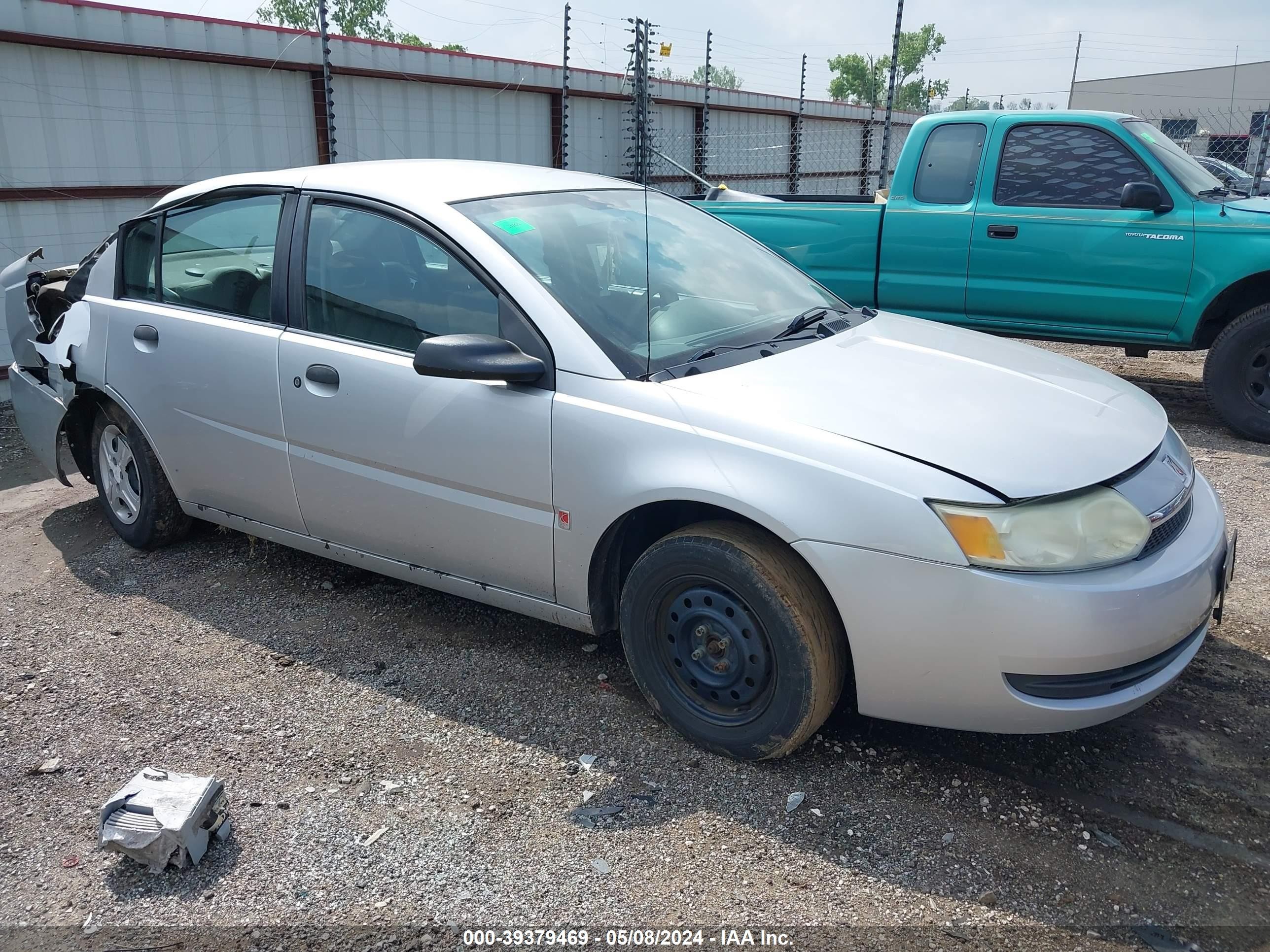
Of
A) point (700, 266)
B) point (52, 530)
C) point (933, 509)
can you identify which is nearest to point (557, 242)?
point (700, 266)

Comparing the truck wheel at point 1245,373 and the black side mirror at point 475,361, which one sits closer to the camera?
the black side mirror at point 475,361

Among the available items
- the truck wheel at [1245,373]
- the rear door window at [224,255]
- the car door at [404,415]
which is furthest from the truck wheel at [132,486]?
the truck wheel at [1245,373]

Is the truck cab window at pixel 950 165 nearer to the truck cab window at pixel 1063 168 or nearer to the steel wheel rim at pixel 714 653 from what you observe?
the truck cab window at pixel 1063 168

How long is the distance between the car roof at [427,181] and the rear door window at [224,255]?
0.11m

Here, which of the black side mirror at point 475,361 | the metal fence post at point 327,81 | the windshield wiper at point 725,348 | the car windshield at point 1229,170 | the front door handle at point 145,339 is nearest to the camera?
the black side mirror at point 475,361

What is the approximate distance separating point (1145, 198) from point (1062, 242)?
0.55 meters

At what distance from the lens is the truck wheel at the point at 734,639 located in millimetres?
2760

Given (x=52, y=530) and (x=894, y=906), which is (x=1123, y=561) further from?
(x=52, y=530)

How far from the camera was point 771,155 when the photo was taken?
1809 cm

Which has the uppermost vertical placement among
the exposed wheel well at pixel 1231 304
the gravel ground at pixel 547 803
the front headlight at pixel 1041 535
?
the front headlight at pixel 1041 535

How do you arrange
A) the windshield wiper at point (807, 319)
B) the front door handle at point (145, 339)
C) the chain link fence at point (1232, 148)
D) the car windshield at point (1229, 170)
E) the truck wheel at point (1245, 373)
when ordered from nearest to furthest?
the windshield wiper at point (807, 319)
the front door handle at point (145, 339)
the truck wheel at point (1245, 373)
the chain link fence at point (1232, 148)
the car windshield at point (1229, 170)

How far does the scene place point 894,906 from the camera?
243cm

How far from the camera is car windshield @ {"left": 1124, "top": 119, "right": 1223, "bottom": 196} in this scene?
6.49m

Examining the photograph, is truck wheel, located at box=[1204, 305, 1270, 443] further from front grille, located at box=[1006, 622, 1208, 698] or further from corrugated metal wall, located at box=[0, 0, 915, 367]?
corrugated metal wall, located at box=[0, 0, 915, 367]
